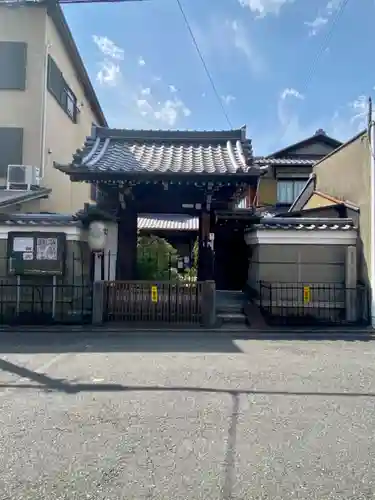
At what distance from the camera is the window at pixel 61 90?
A: 1405cm

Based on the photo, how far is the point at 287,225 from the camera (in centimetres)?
1072

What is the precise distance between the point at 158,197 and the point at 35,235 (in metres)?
3.08

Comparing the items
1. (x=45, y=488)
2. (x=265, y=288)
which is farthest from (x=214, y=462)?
(x=265, y=288)

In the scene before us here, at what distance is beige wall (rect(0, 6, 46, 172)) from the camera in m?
13.4

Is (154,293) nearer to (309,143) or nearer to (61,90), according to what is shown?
(61,90)

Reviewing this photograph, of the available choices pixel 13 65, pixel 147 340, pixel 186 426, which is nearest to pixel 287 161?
pixel 13 65

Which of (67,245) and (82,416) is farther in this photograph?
(67,245)

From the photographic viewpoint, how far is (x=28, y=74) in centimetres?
1354

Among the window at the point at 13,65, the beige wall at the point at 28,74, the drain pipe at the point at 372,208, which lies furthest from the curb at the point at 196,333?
the window at the point at 13,65

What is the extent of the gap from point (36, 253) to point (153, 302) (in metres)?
2.88

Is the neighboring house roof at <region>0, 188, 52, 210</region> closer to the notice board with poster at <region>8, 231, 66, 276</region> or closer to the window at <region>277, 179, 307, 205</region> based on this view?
the notice board with poster at <region>8, 231, 66, 276</region>

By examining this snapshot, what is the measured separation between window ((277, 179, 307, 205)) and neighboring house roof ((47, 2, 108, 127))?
10089 millimetres

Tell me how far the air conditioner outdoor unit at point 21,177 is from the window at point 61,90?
3.04 m

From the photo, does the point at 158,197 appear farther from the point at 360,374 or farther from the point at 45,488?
the point at 45,488
